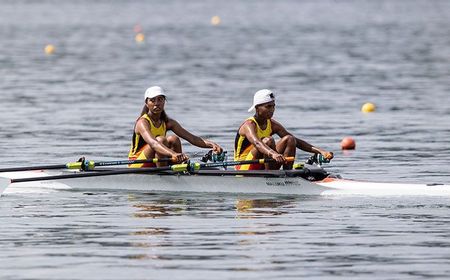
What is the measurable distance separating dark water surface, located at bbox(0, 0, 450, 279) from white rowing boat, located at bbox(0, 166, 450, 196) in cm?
20

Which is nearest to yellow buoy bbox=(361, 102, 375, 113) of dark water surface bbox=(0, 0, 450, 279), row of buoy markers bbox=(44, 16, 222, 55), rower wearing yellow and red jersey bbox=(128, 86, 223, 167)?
dark water surface bbox=(0, 0, 450, 279)

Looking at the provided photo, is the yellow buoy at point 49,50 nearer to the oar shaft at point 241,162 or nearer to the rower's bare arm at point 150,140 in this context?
the rower's bare arm at point 150,140

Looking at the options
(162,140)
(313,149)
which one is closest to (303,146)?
(313,149)

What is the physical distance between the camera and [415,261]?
531 inches

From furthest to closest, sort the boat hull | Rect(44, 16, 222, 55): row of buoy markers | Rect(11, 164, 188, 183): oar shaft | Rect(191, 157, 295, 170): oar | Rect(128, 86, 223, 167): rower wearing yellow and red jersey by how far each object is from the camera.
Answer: Rect(44, 16, 222, 55): row of buoy markers, Rect(128, 86, 223, 167): rower wearing yellow and red jersey, Rect(191, 157, 295, 170): oar, Rect(11, 164, 188, 183): oar shaft, the boat hull

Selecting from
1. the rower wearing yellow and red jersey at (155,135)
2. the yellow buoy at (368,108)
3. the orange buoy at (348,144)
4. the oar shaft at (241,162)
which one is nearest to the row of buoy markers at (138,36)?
the yellow buoy at (368,108)

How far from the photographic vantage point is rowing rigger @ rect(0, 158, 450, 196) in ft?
58.0

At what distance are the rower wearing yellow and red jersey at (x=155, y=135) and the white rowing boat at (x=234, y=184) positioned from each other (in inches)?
10.7

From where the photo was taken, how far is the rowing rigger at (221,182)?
17672 millimetres

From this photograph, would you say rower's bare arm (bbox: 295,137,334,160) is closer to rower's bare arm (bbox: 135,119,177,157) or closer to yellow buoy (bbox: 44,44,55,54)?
rower's bare arm (bbox: 135,119,177,157)

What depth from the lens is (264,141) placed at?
18.2m

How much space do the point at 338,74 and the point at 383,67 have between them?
3238 millimetres

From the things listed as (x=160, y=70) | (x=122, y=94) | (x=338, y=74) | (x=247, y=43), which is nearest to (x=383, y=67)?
(x=338, y=74)

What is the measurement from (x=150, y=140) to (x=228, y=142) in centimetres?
685
